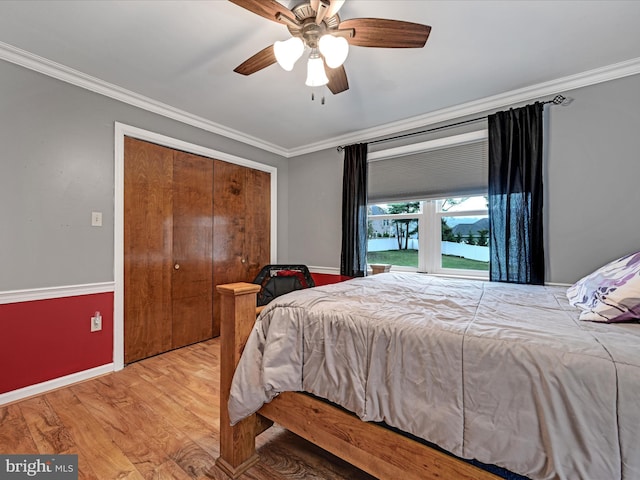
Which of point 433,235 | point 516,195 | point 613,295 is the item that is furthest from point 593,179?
point 613,295

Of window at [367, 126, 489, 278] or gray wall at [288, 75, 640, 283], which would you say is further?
window at [367, 126, 489, 278]

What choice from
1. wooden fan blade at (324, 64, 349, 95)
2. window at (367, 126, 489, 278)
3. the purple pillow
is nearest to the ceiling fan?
wooden fan blade at (324, 64, 349, 95)

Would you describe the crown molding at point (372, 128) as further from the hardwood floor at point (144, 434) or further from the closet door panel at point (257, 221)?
the hardwood floor at point (144, 434)

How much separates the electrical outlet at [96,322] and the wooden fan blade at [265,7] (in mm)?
2504

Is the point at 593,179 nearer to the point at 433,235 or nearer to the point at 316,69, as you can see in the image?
the point at 433,235

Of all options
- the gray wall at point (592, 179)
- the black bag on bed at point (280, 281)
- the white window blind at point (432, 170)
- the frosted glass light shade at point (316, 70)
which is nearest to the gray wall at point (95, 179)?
the gray wall at point (592, 179)

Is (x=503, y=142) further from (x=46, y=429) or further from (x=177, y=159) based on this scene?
(x=46, y=429)

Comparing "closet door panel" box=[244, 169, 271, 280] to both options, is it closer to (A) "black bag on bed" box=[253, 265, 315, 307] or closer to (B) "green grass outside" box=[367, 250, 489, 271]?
(A) "black bag on bed" box=[253, 265, 315, 307]

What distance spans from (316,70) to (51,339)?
8.88 ft

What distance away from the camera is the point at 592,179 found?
2.19 m

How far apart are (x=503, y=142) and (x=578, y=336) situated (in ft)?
6.80

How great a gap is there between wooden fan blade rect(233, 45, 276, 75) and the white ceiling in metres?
0.22

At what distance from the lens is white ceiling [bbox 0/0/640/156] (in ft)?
5.30

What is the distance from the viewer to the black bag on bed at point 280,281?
9.93 feet
